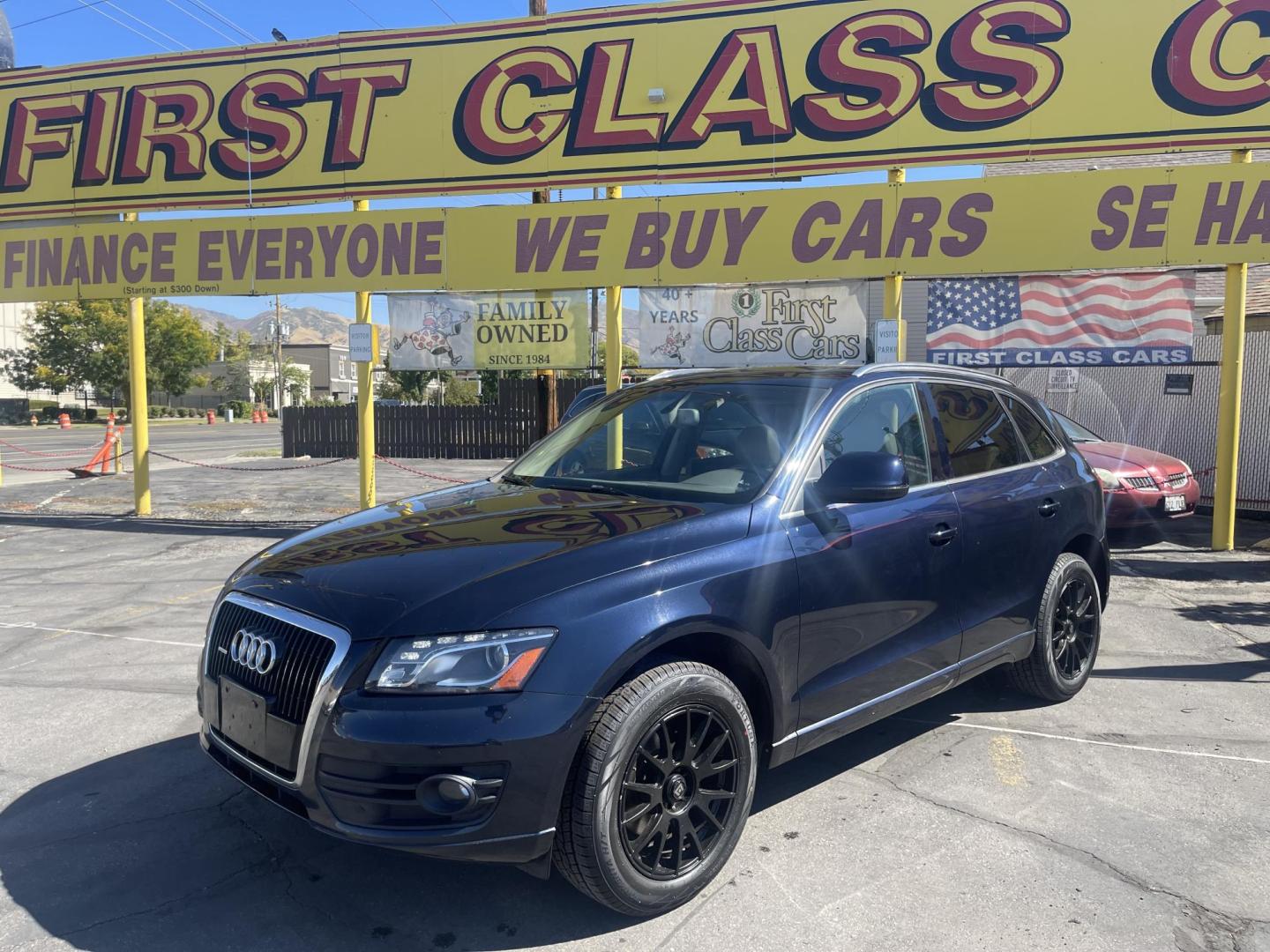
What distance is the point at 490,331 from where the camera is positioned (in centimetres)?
1198

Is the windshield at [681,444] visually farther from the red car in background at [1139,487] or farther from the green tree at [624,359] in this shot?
the green tree at [624,359]

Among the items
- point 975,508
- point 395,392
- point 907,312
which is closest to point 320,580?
point 975,508

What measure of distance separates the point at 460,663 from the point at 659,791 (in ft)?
2.59

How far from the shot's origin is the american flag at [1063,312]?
34.5ft

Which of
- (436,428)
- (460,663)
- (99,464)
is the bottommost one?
(99,464)

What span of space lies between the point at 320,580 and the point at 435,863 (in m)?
1.13

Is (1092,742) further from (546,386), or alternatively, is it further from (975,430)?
A: (546,386)

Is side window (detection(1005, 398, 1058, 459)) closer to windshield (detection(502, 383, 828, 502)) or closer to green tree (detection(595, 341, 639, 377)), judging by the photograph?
windshield (detection(502, 383, 828, 502))

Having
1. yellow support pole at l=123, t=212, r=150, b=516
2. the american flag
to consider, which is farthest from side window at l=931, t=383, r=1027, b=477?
yellow support pole at l=123, t=212, r=150, b=516

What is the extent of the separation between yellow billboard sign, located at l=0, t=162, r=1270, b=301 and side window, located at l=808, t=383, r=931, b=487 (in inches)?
254

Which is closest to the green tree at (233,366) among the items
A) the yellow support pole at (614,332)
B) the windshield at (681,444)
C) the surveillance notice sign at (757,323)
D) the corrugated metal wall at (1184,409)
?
the yellow support pole at (614,332)

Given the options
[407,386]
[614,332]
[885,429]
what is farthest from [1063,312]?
[407,386]

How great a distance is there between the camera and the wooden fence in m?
23.2

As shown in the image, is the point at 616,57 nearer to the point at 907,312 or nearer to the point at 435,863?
the point at 435,863
